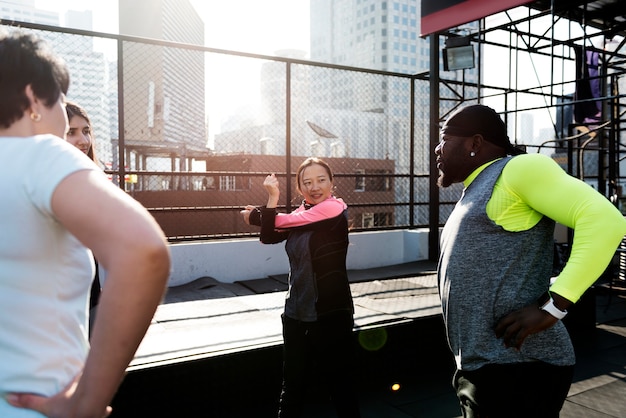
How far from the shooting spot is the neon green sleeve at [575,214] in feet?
4.58

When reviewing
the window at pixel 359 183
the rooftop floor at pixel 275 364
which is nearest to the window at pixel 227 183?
the window at pixel 359 183

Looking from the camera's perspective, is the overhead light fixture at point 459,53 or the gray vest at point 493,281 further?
the overhead light fixture at point 459,53

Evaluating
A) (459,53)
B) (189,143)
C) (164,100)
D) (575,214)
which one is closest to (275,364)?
(575,214)

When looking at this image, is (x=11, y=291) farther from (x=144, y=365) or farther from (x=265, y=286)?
(x=265, y=286)

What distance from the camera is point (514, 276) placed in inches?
59.8

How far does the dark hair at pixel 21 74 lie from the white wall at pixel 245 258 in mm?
5560

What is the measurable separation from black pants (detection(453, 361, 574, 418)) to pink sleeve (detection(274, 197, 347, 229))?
1274 mm

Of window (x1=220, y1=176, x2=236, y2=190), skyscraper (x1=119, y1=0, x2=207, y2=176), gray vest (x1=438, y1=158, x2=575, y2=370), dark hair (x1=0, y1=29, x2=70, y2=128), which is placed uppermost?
skyscraper (x1=119, y1=0, x2=207, y2=176)

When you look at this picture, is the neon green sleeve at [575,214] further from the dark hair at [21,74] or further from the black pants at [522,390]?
the dark hair at [21,74]

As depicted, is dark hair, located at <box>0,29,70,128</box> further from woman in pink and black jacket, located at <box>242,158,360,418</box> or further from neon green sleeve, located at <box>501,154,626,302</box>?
woman in pink and black jacket, located at <box>242,158,360,418</box>

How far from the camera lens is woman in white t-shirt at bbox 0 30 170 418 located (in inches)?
28.4

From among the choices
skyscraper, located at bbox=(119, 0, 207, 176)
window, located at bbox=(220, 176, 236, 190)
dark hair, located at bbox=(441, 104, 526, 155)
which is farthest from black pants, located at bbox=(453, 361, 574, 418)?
window, located at bbox=(220, 176, 236, 190)

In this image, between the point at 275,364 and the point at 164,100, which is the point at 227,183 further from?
the point at 275,364

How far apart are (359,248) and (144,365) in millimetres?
5446
